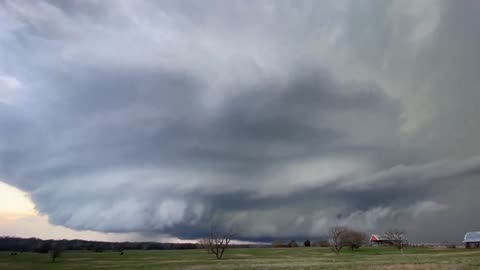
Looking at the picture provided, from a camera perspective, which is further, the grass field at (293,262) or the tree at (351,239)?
the tree at (351,239)

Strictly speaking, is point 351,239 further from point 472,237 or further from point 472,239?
point 472,237

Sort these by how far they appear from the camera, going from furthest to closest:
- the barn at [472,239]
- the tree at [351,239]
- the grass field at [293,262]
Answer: the barn at [472,239] → the tree at [351,239] → the grass field at [293,262]

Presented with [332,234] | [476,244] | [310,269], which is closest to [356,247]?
[332,234]

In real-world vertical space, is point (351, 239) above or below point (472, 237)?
below

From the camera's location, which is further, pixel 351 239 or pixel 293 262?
pixel 351 239

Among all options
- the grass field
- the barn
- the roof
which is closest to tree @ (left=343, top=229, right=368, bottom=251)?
the grass field

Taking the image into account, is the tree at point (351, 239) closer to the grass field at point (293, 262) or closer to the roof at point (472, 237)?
the grass field at point (293, 262)

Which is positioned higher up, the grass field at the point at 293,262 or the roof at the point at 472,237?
the roof at the point at 472,237

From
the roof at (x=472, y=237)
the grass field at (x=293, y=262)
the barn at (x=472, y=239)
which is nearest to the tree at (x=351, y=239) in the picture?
the grass field at (x=293, y=262)

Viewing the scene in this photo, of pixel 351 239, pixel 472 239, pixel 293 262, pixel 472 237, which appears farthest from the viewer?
pixel 472 237

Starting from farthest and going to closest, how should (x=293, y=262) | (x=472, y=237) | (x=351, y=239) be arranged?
(x=472, y=237), (x=351, y=239), (x=293, y=262)

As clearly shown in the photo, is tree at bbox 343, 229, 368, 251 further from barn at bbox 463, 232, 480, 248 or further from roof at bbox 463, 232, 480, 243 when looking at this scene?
roof at bbox 463, 232, 480, 243

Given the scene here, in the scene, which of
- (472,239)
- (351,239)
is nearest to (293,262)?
(351,239)

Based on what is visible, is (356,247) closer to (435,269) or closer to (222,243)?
(222,243)
